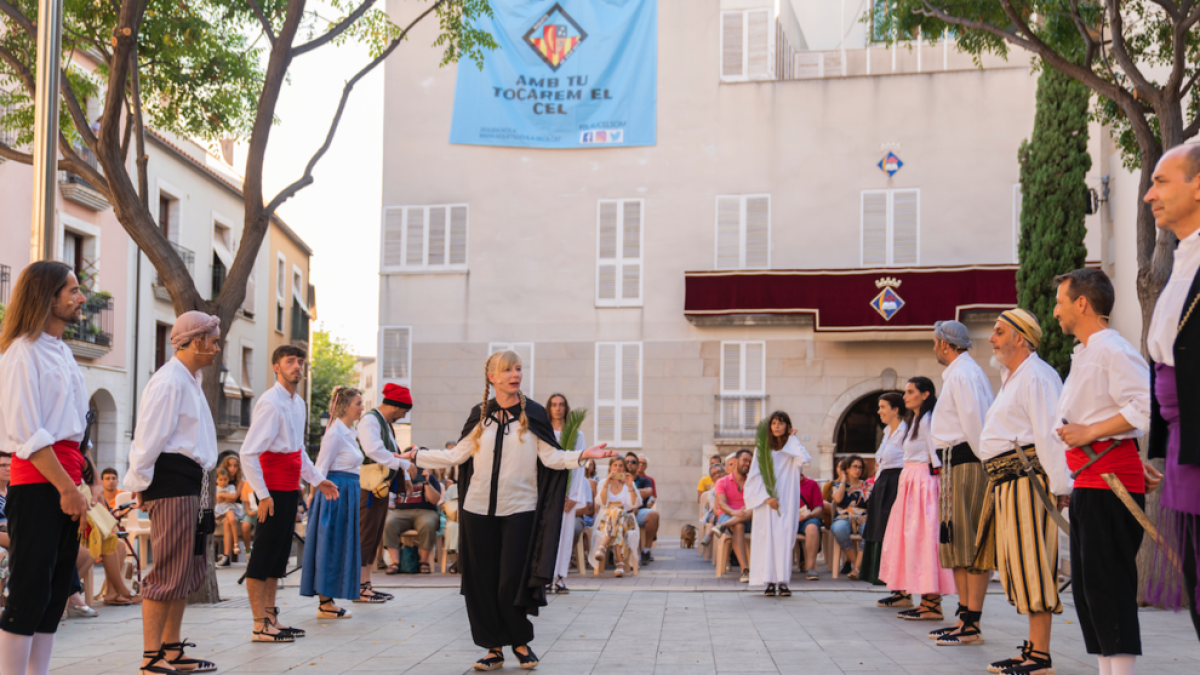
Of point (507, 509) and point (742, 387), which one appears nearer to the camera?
point (507, 509)

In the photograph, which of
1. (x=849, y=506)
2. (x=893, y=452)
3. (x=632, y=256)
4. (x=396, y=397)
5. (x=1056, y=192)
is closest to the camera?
(x=396, y=397)

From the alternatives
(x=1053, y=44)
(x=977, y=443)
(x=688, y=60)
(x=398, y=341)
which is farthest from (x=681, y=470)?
(x=977, y=443)

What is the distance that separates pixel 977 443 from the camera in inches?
289

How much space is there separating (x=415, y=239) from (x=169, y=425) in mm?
18596

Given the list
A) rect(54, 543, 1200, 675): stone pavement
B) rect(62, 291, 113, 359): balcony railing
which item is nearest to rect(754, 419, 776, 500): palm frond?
rect(54, 543, 1200, 675): stone pavement

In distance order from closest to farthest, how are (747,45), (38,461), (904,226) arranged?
1. (38,461)
2. (904,226)
3. (747,45)

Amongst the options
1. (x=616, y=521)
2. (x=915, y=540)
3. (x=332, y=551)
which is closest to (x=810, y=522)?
(x=616, y=521)

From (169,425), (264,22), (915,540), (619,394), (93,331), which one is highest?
(264,22)

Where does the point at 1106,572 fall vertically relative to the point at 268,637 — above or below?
above

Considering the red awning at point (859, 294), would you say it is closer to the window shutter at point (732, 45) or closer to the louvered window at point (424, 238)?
the window shutter at point (732, 45)

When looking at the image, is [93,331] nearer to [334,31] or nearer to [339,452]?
[334,31]

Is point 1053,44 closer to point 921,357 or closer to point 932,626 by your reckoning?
point 932,626

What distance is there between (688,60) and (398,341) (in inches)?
347

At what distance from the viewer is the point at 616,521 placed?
14.0 m
